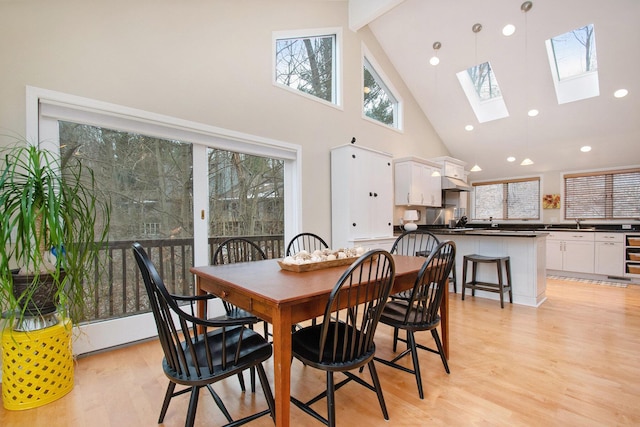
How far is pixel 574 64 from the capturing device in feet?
14.8

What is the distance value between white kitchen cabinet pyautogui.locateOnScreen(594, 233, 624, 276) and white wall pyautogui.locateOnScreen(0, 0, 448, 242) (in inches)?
180

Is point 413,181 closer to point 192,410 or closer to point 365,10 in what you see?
point 365,10

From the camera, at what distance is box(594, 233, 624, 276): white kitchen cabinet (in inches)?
193

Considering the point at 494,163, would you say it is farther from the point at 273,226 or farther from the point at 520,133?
the point at 273,226

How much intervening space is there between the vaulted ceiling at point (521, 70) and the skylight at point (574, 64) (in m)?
0.11

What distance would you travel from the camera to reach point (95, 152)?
246 centimetres

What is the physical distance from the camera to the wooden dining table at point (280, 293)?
4.30 ft

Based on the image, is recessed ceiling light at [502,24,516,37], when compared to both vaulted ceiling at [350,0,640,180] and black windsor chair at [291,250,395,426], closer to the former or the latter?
vaulted ceiling at [350,0,640,180]

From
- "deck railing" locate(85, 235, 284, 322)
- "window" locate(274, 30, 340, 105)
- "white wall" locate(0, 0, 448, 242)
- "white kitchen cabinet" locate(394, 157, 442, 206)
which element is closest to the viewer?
"white wall" locate(0, 0, 448, 242)

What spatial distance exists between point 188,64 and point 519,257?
438 centimetres

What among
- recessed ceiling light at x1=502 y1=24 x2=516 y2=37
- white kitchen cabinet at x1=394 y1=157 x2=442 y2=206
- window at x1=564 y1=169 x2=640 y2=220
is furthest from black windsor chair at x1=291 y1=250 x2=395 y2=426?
window at x1=564 y1=169 x2=640 y2=220

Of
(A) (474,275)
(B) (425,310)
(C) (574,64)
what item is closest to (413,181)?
(A) (474,275)

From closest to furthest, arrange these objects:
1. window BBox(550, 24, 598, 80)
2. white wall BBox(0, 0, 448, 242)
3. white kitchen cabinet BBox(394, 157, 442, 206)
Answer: white wall BBox(0, 0, 448, 242), window BBox(550, 24, 598, 80), white kitchen cabinet BBox(394, 157, 442, 206)

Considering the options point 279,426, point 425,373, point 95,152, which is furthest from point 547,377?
point 95,152
